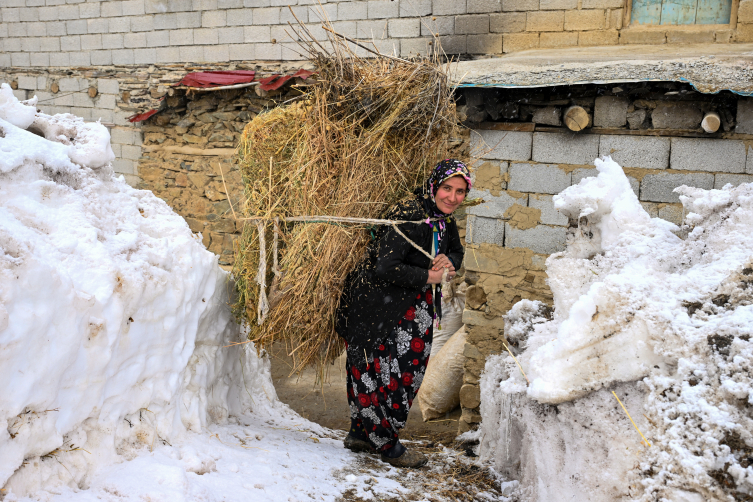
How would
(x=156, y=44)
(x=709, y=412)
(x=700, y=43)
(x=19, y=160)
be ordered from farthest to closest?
(x=156, y=44) < (x=700, y=43) < (x=19, y=160) < (x=709, y=412)

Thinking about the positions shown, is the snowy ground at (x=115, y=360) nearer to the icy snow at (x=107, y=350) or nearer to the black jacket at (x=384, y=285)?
the icy snow at (x=107, y=350)

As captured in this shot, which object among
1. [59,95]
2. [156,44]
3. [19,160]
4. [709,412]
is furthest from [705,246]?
[59,95]

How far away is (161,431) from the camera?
2.28m

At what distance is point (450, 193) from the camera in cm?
287

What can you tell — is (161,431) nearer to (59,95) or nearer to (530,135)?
(530,135)

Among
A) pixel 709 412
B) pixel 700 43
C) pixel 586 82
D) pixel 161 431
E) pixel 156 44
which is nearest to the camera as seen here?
pixel 709 412

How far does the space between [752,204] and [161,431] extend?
7.75 feet

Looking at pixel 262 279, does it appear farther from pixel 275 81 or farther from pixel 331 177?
pixel 275 81

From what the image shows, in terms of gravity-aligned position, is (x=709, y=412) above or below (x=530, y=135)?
below

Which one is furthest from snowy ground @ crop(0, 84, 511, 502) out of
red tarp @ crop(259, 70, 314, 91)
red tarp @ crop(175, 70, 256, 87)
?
red tarp @ crop(175, 70, 256, 87)

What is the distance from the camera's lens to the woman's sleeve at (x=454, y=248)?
3.12 metres

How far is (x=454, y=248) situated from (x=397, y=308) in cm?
53

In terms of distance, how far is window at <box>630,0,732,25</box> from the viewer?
5.09 meters

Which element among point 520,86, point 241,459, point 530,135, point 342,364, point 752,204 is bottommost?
point 342,364
